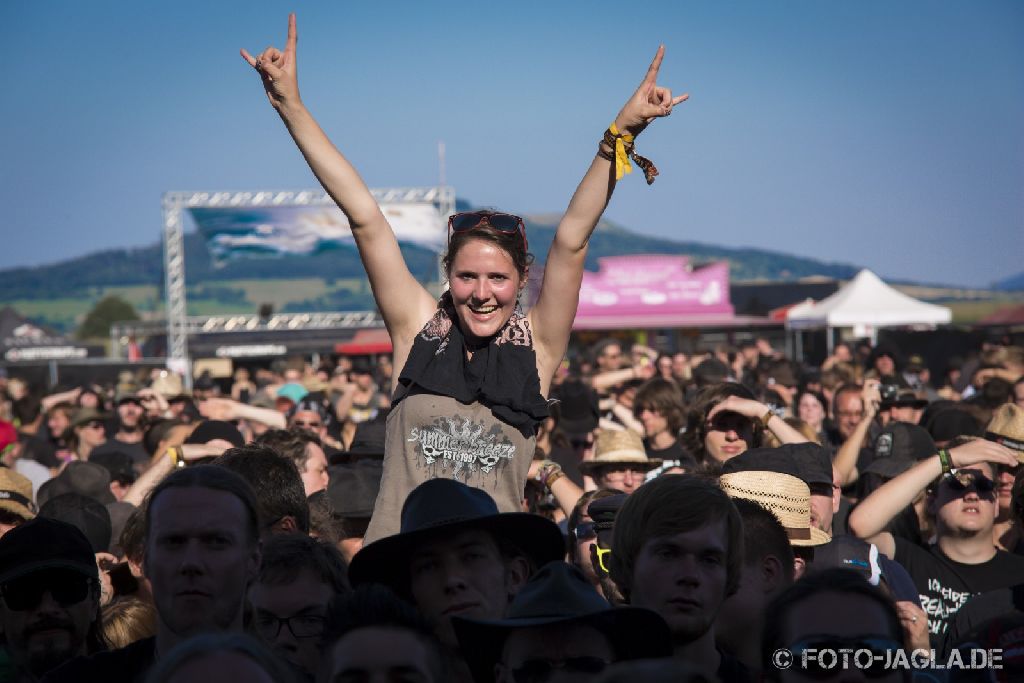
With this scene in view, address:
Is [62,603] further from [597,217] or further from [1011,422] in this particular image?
[1011,422]

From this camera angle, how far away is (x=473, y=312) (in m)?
3.81

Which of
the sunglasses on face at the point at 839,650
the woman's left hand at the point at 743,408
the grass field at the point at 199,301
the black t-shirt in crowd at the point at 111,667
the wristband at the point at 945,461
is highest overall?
the grass field at the point at 199,301

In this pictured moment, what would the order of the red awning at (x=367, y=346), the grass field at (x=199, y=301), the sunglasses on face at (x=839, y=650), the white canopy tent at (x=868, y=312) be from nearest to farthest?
the sunglasses on face at (x=839, y=650)
the white canopy tent at (x=868, y=312)
the red awning at (x=367, y=346)
the grass field at (x=199, y=301)

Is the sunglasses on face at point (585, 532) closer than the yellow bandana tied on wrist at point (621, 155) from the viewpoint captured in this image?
No

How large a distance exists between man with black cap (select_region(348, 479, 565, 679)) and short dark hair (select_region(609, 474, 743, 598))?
24cm

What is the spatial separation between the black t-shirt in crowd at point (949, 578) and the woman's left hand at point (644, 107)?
250 cm

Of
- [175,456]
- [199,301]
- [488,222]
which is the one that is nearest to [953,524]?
[488,222]

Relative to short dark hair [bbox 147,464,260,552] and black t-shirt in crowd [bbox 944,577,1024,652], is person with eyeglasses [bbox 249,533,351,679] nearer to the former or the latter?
short dark hair [bbox 147,464,260,552]

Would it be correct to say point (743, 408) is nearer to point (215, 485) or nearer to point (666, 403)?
point (666, 403)

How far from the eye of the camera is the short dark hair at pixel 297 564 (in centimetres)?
361

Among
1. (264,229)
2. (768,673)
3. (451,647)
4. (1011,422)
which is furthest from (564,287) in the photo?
(264,229)

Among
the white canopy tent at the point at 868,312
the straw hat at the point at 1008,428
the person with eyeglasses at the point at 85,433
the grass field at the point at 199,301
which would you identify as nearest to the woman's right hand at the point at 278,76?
the straw hat at the point at 1008,428

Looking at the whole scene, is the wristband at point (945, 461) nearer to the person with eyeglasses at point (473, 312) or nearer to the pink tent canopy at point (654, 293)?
the person with eyeglasses at point (473, 312)

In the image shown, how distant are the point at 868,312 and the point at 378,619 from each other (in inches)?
990
